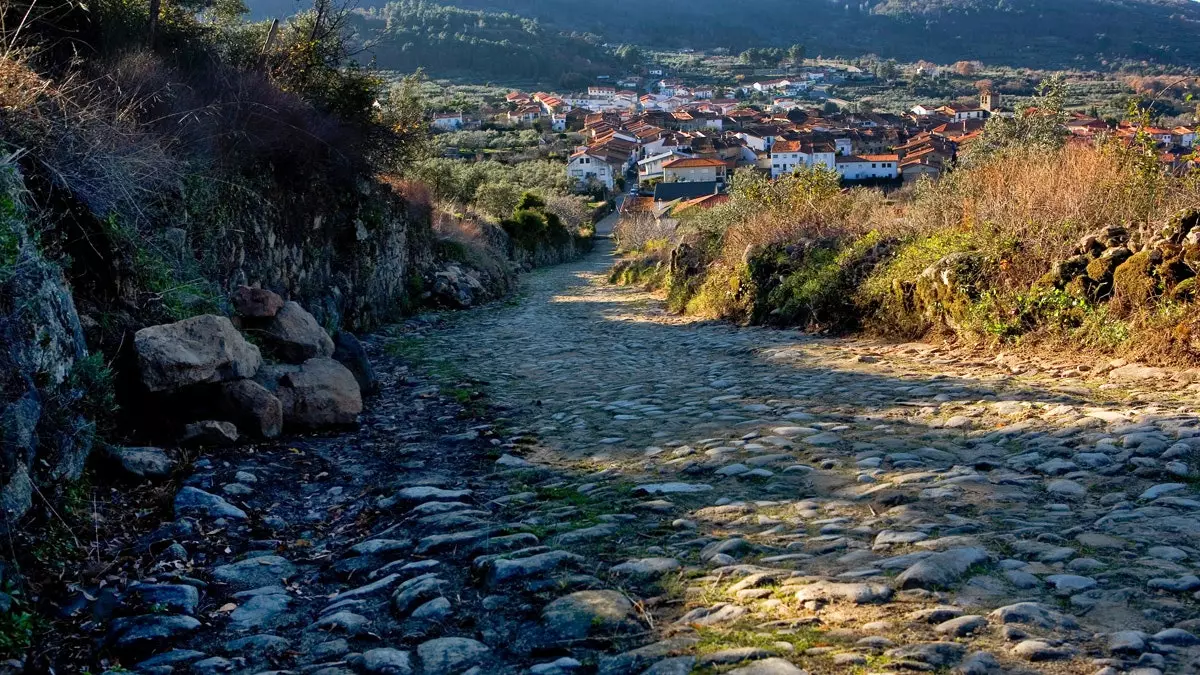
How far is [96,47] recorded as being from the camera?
34.0 ft

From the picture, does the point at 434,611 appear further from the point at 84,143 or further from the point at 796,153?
the point at 796,153

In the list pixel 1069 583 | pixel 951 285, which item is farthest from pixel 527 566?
pixel 951 285

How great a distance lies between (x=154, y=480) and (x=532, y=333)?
1010cm

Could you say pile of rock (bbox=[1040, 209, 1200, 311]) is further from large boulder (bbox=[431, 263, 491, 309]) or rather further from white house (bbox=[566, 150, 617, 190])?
white house (bbox=[566, 150, 617, 190])

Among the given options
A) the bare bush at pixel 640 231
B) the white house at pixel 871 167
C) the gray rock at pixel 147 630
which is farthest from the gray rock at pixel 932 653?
the white house at pixel 871 167

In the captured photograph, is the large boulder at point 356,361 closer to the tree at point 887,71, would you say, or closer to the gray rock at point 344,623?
the gray rock at point 344,623

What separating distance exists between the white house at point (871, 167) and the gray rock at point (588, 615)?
75.9 metres

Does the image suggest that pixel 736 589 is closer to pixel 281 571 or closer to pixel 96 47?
pixel 281 571

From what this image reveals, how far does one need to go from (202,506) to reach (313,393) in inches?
91.4

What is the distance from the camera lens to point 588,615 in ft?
12.2

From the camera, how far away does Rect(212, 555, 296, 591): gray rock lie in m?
4.45

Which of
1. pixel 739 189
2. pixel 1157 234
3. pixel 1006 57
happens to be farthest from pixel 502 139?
pixel 1006 57

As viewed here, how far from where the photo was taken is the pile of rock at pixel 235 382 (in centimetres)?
641

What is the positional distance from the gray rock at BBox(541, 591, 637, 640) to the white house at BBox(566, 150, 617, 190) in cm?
8964
